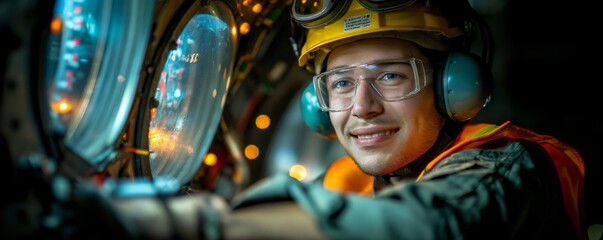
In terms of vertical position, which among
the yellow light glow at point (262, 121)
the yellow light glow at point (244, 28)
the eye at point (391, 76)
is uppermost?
the yellow light glow at point (244, 28)

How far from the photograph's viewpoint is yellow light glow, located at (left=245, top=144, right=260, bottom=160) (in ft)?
13.5

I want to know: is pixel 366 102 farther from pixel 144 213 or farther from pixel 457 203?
pixel 144 213

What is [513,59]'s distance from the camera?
440 cm

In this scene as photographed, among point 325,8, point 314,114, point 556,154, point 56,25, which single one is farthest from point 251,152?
point 56,25

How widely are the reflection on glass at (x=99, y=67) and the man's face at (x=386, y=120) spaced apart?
0.82m

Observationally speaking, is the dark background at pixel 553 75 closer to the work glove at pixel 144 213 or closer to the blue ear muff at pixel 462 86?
the blue ear muff at pixel 462 86

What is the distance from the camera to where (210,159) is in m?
2.93

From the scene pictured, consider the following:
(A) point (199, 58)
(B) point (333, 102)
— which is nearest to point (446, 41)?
(B) point (333, 102)

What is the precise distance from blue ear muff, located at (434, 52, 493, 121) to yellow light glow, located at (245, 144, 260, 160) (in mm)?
1990

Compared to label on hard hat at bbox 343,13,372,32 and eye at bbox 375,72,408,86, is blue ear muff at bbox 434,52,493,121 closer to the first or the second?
eye at bbox 375,72,408,86

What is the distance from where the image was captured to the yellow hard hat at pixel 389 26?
2.27 metres

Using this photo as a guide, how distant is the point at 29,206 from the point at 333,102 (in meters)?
1.35

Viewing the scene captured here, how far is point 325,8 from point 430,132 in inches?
23.5

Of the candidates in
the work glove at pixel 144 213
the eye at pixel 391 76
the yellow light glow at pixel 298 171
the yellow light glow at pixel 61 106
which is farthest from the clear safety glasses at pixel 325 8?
the yellow light glow at pixel 298 171
